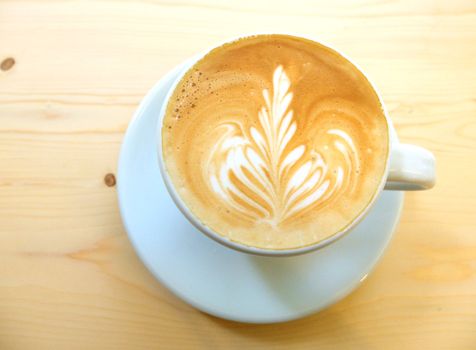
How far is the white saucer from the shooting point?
821 millimetres

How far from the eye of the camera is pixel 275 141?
775 millimetres

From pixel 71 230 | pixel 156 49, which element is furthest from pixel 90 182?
pixel 156 49

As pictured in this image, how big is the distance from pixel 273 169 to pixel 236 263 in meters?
0.21

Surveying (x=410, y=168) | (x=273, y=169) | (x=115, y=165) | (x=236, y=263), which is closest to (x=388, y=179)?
(x=410, y=168)

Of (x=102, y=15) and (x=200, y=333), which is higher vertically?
(x=102, y=15)

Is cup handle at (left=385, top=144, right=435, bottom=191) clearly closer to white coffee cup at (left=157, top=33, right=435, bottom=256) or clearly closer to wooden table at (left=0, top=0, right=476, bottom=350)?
white coffee cup at (left=157, top=33, right=435, bottom=256)

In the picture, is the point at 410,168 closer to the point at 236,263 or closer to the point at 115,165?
the point at 236,263

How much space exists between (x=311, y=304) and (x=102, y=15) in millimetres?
829

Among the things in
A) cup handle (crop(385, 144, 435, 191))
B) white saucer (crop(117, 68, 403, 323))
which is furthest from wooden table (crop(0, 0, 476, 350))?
cup handle (crop(385, 144, 435, 191))

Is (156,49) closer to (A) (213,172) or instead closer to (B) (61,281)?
(A) (213,172)

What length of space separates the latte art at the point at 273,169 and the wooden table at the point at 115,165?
0.91ft

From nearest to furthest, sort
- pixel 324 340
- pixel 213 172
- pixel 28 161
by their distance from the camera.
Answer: pixel 213 172 → pixel 324 340 → pixel 28 161

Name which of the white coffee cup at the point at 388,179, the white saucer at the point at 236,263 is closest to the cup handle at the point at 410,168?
the white coffee cup at the point at 388,179

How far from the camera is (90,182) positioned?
973mm
